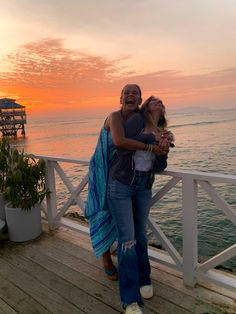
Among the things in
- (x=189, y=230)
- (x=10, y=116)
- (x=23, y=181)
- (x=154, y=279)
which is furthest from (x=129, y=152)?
(x=10, y=116)

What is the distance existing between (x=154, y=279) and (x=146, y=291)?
0.30m

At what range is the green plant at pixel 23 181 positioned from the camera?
354 centimetres

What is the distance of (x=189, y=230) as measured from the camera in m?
2.65

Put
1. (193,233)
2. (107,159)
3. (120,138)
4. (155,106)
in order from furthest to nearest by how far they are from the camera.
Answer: (193,233), (107,159), (155,106), (120,138)

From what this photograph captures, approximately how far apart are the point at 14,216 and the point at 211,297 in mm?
2414

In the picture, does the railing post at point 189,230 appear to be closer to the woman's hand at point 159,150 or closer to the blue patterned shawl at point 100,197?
the woman's hand at point 159,150

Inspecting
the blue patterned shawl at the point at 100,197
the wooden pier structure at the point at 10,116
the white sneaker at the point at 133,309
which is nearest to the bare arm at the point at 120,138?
the blue patterned shawl at the point at 100,197

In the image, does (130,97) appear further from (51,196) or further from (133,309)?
(51,196)

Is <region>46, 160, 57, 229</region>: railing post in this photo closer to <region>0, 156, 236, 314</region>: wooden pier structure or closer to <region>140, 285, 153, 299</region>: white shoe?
<region>0, 156, 236, 314</region>: wooden pier structure

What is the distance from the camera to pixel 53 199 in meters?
4.07

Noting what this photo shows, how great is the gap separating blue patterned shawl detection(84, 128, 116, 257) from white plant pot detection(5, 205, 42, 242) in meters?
1.18

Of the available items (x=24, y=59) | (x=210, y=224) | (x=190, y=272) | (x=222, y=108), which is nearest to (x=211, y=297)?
(x=190, y=272)

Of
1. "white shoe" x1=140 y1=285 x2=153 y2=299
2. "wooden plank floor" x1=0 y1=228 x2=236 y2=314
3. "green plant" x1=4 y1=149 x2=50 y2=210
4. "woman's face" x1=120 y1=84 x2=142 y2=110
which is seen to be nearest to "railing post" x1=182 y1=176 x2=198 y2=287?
"wooden plank floor" x1=0 y1=228 x2=236 y2=314

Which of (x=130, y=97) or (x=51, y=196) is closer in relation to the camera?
(x=130, y=97)
